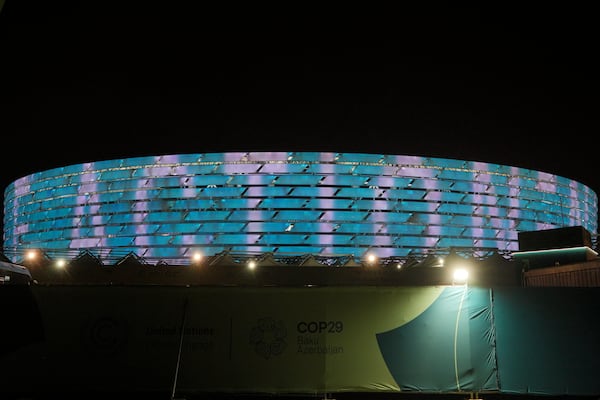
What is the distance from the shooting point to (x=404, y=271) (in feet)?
120

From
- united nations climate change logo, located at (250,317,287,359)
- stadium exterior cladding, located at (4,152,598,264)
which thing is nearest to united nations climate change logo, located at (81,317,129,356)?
united nations climate change logo, located at (250,317,287,359)

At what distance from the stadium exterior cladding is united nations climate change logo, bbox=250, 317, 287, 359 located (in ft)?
153

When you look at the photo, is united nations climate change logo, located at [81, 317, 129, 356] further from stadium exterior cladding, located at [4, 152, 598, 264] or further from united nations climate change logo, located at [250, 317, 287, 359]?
stadium exterior cladding, located at [4, 152, 598, 264]

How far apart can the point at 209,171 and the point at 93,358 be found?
49.0 metres

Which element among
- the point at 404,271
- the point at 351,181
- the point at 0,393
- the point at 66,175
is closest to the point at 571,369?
the point at 0,393

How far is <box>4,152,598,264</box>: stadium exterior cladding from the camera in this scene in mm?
58250

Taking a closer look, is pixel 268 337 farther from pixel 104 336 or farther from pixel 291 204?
pixel 291 204

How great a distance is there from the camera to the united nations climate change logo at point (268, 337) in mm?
10539

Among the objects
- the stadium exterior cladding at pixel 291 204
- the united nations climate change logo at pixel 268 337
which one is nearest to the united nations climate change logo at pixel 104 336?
the united nations climate change logo at pixel 268 337

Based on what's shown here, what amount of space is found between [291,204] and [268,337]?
47812 millimetres

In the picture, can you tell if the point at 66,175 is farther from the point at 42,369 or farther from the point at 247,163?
the point at 42,369

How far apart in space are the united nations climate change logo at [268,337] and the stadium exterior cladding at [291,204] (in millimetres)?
46486

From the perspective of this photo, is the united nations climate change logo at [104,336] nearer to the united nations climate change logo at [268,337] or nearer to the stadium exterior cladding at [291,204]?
the united nations climate change logo at [268,337]

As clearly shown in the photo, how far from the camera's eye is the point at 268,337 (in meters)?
10.6
